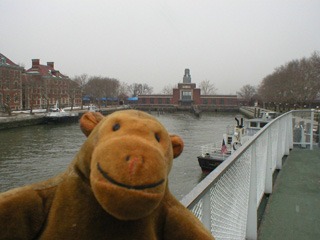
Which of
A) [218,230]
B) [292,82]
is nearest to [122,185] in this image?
[218,230]

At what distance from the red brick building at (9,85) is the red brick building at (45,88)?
164 centimetres

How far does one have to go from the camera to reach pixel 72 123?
3594 centimetres

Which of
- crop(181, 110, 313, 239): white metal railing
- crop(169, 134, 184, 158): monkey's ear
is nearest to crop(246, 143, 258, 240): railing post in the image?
crop(181, 110, 313, 239): white metal railing

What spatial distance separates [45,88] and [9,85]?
688 centimetres

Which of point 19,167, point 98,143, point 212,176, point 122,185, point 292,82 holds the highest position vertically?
point 292,82

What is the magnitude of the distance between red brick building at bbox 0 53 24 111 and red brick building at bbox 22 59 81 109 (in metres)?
1.64

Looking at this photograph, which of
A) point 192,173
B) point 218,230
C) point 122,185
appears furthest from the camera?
point 192,173

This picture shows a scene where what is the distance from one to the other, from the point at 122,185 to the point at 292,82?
168ft

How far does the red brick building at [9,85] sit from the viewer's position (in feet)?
117

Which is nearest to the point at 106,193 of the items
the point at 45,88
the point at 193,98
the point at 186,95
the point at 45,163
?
the point at 45,163

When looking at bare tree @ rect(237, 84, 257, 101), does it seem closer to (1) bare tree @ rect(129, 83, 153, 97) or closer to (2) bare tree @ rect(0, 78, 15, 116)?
(1) bare tree @ rect(129, 83, 153, 97)

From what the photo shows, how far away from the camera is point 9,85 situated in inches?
1516

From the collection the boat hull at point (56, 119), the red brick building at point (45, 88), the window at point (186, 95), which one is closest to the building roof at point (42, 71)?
the red brick building at point (45, 88)

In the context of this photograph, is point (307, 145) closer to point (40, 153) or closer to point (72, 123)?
point (40, 153)
